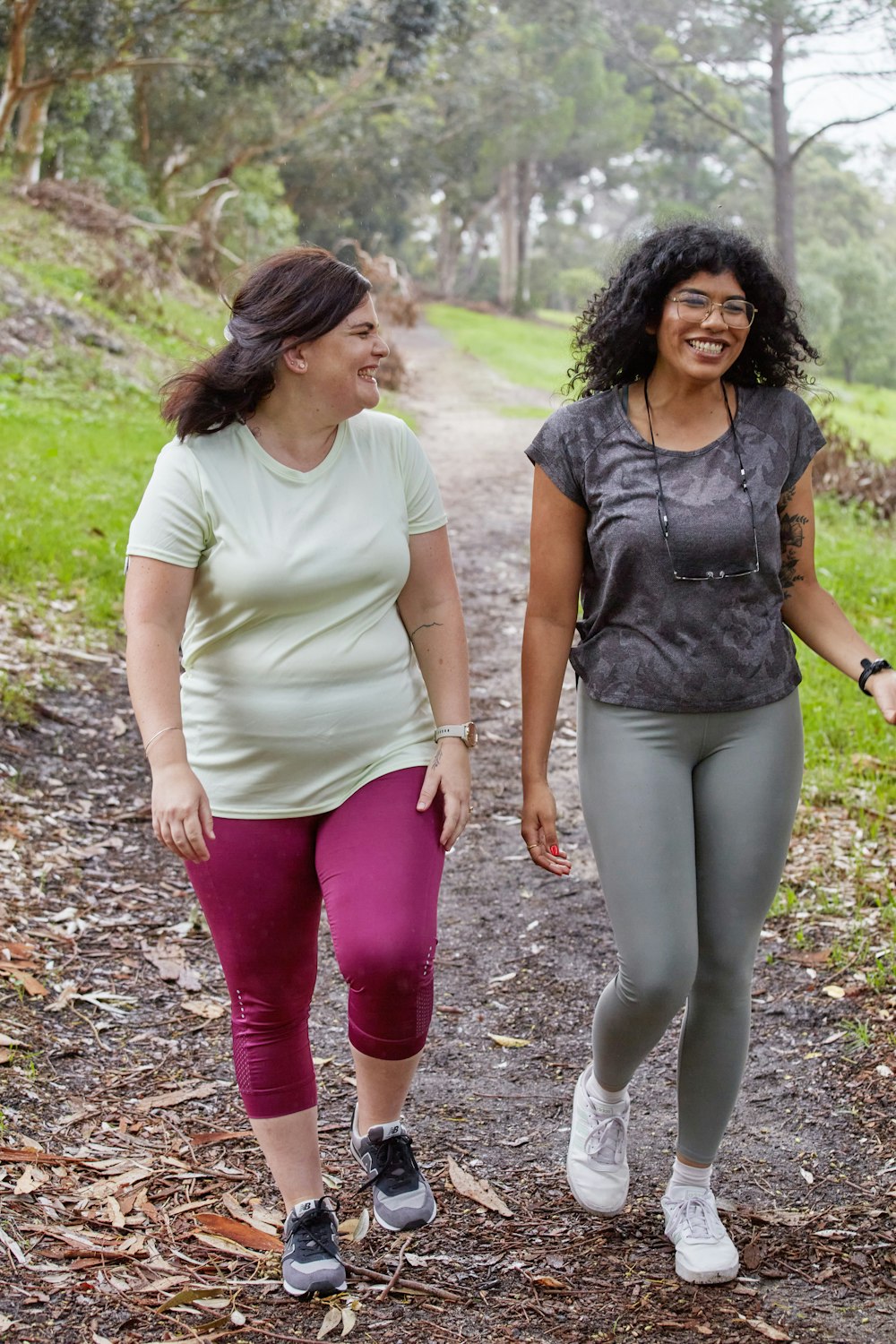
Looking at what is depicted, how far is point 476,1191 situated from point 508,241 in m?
55.3

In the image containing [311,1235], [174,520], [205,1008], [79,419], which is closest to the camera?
[174,520]

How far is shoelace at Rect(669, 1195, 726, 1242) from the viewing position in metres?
3.18

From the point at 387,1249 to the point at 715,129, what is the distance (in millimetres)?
56966

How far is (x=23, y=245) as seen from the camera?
63.0 feet

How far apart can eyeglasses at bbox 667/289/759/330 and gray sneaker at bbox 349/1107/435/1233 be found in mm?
2030

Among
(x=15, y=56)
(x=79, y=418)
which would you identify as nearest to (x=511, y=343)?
(x=15, y=56)

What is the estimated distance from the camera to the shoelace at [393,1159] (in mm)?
3305

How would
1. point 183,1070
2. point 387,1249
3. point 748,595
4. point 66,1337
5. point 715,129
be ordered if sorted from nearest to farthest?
Result: point 66,1337
point 748,595
point 387,1249
point 183,1070
point 715,129

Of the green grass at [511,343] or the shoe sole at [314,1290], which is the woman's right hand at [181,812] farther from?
the green grass at [511,343]

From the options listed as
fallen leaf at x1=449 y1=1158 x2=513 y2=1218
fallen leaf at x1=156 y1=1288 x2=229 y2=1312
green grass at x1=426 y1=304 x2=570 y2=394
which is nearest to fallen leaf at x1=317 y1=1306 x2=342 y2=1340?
fallen leaf at x1=156 y1=1288 x2=229 y2=1312

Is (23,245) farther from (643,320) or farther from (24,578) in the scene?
(643,320)

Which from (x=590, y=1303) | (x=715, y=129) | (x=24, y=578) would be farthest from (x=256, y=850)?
(x=715, y=129)

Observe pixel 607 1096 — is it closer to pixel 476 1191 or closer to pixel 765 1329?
pixel 476 1191

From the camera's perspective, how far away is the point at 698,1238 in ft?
10.4
